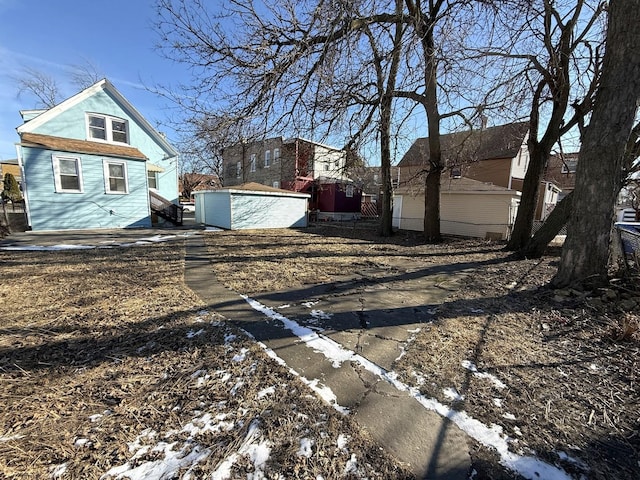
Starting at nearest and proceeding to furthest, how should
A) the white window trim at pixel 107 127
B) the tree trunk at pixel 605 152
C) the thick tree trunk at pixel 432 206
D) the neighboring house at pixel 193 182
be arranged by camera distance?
the tree trunk at pixel 605 152, the thick tree trunk at pixel 432 206, the white window trim at pixel 107 127, the neighboring house at pixel 193 182

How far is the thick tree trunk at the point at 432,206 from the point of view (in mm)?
11726

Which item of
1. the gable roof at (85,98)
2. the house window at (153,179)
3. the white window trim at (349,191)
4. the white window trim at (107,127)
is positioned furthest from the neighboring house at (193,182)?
the white window trim at (107,127)

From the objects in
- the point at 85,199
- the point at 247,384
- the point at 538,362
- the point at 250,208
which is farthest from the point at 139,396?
the point at 250,208

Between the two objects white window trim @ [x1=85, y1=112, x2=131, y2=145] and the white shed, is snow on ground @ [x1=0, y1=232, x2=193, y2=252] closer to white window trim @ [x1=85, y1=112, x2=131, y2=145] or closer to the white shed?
white window trim @ [x1=85, y1=112, x2=131, y2=145]

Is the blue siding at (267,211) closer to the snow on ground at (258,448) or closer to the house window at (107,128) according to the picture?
the house window at (107,128)

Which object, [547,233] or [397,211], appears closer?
[547,233]

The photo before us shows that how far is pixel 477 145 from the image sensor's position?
14.5 meters

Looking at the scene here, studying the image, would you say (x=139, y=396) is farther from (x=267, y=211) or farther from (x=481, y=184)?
(x=481, y=184)

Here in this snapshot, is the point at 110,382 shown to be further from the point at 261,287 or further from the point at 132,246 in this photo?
the point at 132,246

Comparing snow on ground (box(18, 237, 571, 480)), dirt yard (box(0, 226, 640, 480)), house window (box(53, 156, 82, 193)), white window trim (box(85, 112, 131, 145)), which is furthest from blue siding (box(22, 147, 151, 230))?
snow on ground (box(18, 237, 571, 480))

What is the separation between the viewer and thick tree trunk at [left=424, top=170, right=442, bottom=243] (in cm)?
1173

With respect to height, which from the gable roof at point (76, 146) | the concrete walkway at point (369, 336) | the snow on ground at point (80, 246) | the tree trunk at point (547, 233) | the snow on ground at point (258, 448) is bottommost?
the concrete walkway at point (369, 336)

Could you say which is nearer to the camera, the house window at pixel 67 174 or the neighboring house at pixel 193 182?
the house window at pixel 67 174

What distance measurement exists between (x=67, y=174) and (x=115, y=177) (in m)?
1.65
